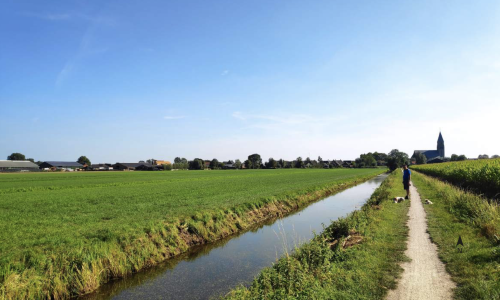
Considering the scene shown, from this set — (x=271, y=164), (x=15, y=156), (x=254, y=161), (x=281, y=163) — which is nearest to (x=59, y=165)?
(x=15, y=156)

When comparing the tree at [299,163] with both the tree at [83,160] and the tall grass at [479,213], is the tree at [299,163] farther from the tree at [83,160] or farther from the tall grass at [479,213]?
the tall grass at [479,213]

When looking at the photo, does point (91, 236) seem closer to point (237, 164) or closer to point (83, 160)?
point (237, 164)

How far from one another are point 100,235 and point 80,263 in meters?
2.64

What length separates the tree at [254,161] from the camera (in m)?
170

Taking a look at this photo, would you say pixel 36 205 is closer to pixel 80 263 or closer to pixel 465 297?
pixel 80 263

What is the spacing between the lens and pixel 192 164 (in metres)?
152

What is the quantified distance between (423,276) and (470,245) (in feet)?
10.6

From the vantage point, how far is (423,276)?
22.9ft

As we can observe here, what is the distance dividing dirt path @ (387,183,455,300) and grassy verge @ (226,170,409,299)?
25 cm

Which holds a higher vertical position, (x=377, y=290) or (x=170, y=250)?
(x=377, y=290)

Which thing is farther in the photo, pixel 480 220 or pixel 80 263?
pixel 480 220

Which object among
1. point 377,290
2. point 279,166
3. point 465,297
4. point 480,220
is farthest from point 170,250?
point 279,166

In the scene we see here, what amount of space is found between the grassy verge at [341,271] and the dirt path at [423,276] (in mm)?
252

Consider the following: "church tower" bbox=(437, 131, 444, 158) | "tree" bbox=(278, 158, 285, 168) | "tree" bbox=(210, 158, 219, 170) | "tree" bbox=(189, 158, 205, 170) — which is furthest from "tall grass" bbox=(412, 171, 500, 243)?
"church tower" bbox=(437, 131, 444, 158)
